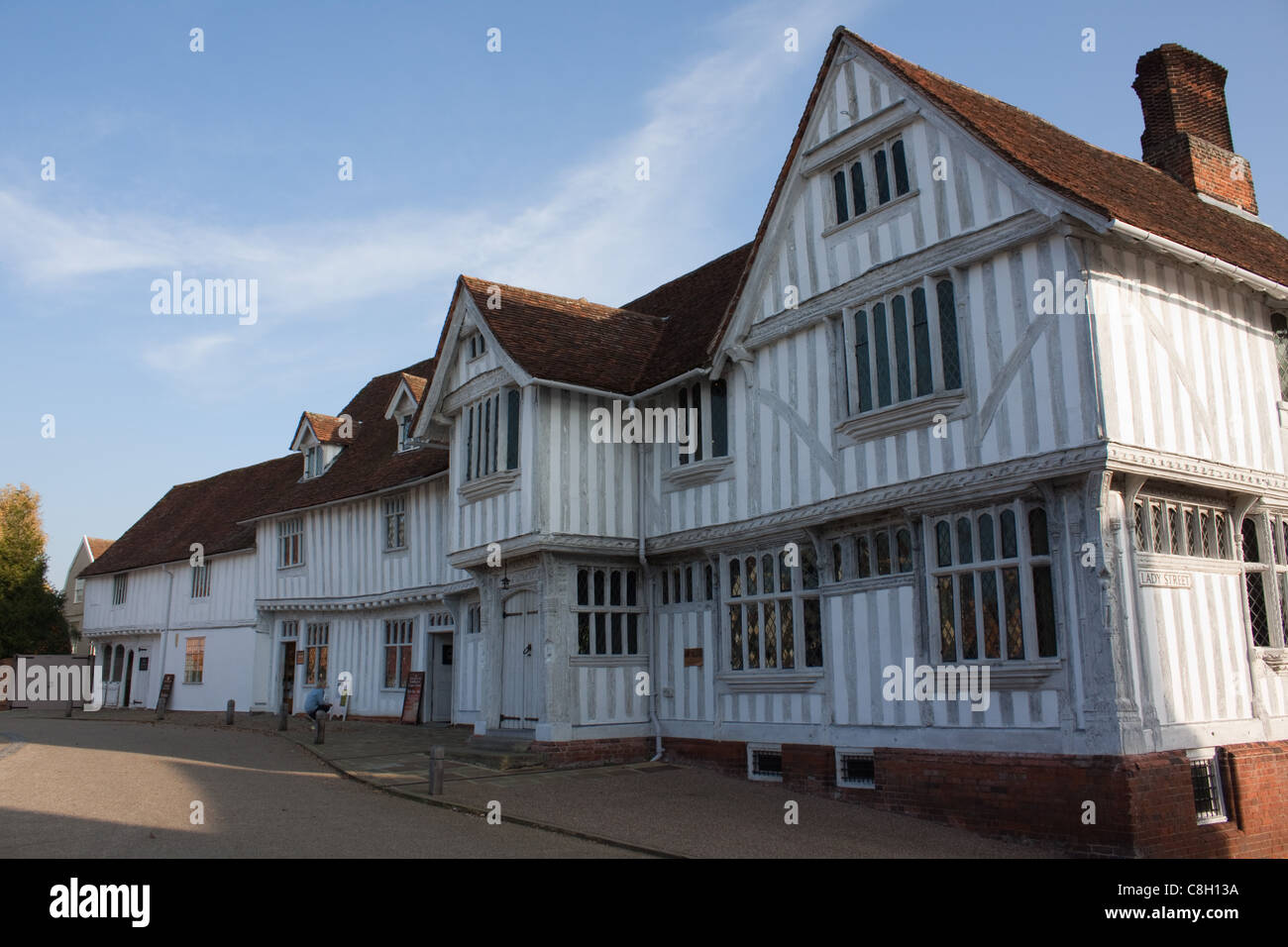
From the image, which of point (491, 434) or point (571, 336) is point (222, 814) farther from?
point (571, 336)

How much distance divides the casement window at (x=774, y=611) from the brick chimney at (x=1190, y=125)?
910 centimetres

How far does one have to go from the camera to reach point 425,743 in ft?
63.7

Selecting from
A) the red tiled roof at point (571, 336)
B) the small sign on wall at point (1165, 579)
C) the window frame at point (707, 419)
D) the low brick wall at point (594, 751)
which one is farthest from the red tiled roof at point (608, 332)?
the small sign on wall at point (1165, 579)

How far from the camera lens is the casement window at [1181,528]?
10734 mm

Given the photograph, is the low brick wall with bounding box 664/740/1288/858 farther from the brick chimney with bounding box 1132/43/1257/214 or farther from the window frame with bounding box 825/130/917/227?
the brick chimney with bounding box 1132/43/1257/214

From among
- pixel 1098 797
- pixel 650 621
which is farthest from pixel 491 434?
pixel 1098 797

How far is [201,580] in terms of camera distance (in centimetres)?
3394

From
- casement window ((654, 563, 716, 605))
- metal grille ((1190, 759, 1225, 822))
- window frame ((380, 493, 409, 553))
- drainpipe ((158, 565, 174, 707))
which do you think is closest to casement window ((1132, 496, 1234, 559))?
metal grille ((1190, 759, 1225, 822))

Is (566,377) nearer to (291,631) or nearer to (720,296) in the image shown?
(720,296)

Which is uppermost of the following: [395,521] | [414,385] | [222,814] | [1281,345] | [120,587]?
[414,385]

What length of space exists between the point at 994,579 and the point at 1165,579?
1733 millimetres

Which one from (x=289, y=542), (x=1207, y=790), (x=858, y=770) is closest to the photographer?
(x=1207, y=790)

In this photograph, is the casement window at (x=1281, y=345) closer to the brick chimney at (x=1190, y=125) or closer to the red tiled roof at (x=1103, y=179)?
the red tiled roof at (x=1103, y=179)

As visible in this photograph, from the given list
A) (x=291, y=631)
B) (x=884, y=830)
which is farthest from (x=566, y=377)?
(x=291, y=631)
